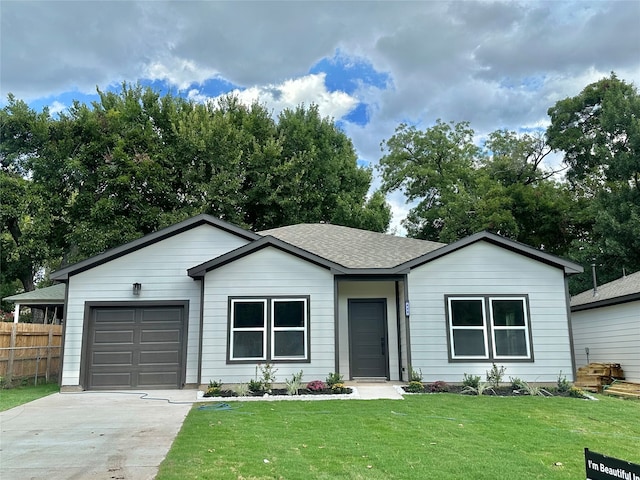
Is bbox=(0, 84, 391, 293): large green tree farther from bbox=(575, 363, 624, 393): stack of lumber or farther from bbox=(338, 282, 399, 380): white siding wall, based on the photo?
bbox=(575, 363, 624, 393): stack of lumber

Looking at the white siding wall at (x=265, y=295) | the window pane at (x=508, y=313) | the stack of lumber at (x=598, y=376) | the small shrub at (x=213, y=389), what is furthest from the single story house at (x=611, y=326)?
the small shrub at (x=213, y=389)

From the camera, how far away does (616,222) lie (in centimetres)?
2166

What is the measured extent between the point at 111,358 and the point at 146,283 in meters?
1.98

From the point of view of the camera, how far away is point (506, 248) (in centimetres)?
1213

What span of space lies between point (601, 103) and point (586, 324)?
1537 cm

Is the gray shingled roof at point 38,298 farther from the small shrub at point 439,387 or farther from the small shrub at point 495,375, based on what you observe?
the small shrub at point 495,375

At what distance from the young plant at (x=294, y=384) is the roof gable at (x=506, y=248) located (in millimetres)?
3649

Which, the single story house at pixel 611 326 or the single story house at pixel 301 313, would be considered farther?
the single story house at pixel 611 326

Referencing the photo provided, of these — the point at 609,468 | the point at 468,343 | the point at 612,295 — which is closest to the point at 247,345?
the point at 468,343

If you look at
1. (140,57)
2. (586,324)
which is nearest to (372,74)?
(140,57)

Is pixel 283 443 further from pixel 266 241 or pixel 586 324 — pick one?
pixel 586 324

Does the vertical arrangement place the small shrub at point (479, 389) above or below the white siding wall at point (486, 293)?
below

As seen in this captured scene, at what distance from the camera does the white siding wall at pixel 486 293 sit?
11492 millimetres

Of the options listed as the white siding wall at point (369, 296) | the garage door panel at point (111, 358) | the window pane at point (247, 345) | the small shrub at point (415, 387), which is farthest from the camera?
the white siding wall at point (369, 296)
